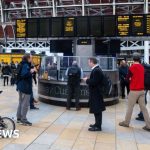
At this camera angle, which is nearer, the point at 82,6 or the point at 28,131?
the point at 28,131

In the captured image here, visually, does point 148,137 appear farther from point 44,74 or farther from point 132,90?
point 44,74

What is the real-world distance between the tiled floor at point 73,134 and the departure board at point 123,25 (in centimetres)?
579

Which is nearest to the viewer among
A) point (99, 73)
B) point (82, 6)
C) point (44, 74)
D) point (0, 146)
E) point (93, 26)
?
point (0, 146)

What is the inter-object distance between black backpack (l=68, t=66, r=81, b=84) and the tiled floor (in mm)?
1225

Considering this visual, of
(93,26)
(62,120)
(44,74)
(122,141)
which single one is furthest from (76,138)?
(93,26)

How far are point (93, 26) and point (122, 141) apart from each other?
8.89 m

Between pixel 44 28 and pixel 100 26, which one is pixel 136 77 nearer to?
pixel 100 26

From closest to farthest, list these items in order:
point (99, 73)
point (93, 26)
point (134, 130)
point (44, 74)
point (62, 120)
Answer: point (99, 73)
point (134, 130)
point (62, 120)
point (44, 74)
point (93, 26)

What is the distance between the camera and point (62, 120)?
8.95 m

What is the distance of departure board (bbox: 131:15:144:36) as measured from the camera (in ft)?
49.7

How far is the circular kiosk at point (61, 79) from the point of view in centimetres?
1175

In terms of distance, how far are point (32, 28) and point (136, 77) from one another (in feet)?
29.7

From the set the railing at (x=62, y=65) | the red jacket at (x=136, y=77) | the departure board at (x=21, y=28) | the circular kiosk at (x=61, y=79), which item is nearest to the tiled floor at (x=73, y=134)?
the red jacket at (x=136, y=77)

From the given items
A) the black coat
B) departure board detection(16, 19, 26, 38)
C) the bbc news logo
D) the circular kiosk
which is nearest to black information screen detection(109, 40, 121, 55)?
the circular kiosk
